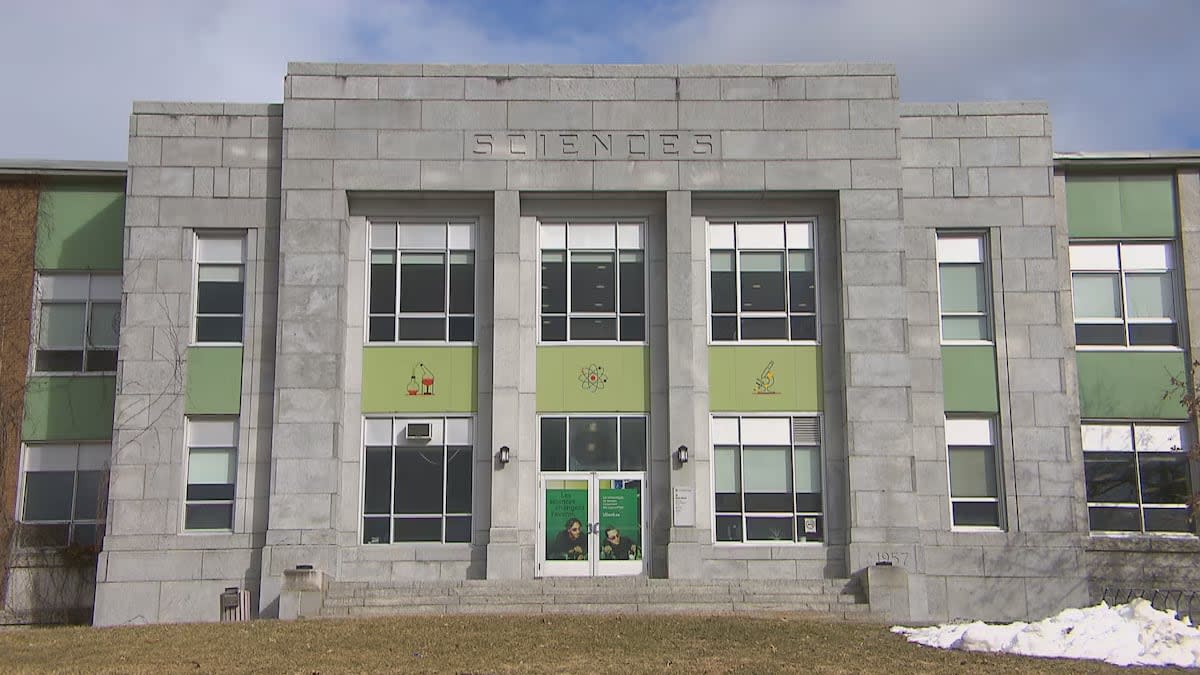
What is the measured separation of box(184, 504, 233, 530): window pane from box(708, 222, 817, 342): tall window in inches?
384

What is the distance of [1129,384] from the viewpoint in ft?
87.0

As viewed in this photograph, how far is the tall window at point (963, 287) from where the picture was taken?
26.5m

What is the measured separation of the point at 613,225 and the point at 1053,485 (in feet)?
31.9

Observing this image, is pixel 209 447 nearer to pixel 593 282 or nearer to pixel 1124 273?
pixel 593 282

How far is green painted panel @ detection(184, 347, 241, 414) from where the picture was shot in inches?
1009

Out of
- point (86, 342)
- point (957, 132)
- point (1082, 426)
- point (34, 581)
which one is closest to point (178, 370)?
point (86, 342)

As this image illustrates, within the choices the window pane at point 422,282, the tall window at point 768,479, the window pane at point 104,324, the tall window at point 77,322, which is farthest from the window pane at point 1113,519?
the window pane at point 104,324

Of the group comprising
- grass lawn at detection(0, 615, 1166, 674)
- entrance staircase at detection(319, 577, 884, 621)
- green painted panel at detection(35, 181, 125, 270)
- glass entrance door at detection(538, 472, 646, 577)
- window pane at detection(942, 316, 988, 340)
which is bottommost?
grass lawn at detection(0, 615, 1166, 674)

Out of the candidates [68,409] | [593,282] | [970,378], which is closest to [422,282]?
[593,282]

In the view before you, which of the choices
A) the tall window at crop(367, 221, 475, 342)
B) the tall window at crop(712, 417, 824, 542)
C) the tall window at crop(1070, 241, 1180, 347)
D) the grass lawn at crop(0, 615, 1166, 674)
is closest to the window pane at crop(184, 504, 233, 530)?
the grass lawn at crop(0, 615, 1166, 674)

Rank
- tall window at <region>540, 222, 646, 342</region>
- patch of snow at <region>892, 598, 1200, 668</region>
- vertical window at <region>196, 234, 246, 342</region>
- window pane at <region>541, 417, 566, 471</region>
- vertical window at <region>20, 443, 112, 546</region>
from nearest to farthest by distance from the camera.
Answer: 1. patch of snow at <region>892, 598, 1200, 668</region>
2. window pane at <region>541, 417, 566, 471</region>
3. vertical window at <region>196, 234, 246, 342</region>
4. tall window at <region>540, 222, 646, 342</region>
5. vertical window at <region>20, 443, 112, 546</region>

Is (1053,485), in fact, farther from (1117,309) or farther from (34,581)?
(34,581)

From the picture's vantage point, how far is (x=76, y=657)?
18.9 m

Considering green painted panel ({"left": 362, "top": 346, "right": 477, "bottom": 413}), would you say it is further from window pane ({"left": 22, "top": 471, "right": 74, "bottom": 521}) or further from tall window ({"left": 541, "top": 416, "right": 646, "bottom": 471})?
window pane ({"left": 22, "top": 471, "right": 74, "bottom": 521})
